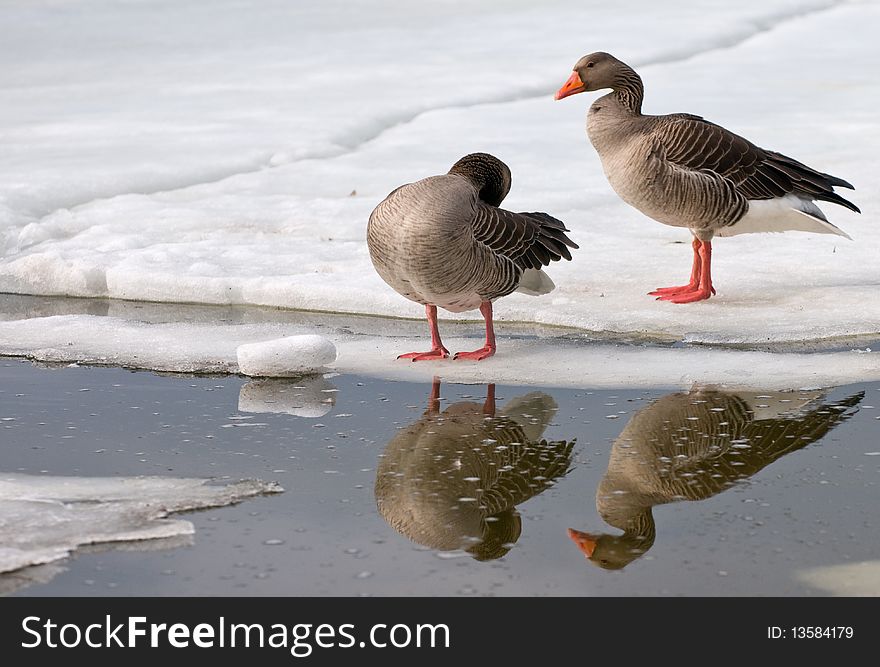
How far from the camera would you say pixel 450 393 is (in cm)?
557

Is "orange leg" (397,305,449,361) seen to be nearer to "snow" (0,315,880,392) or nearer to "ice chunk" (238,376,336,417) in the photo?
"snow" (0,315,880,392)

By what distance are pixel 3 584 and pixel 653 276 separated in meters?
5.61

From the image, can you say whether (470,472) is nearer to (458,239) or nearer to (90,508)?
(90,508)

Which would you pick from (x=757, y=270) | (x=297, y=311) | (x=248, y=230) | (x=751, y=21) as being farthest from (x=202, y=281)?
(x=751, y=21)

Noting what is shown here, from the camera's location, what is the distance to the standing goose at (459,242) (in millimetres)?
5793

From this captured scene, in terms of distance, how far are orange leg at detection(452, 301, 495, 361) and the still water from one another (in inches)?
19.6

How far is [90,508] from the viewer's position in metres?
3.95

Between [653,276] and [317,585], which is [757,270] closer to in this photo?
[653,276]

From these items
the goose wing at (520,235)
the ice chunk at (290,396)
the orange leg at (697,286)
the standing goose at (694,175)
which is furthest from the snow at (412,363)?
the standing goose at (694,175)

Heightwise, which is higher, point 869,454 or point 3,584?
point 869,454

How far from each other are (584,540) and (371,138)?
1066 cm

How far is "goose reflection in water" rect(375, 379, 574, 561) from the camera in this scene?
12.5 ft

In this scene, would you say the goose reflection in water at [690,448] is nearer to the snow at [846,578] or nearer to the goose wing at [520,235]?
the snow at [846,578]
